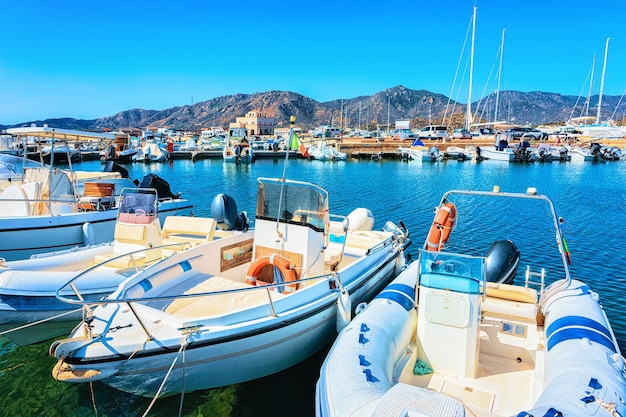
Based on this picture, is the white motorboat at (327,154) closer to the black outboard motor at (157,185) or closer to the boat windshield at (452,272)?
the black outboard motor at (157,185)

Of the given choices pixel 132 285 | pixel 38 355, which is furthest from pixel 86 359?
pixel 38 355

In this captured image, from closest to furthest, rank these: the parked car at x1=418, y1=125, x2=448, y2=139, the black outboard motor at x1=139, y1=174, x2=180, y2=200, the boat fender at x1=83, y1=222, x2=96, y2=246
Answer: the boat fender at x1=83, y1=222, x2=96, y2=246, the black outboard motor at x1=139, y1=174, x2=180, y2=200, the parked car at x1=418, y1=125, x2=448, y2=139

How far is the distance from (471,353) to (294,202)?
12.6ft

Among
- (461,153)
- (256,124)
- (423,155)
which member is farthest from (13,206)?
(256,124)

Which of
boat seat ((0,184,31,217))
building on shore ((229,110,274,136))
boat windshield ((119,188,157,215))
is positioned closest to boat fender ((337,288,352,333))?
boat windshield ((119,188,157,215))

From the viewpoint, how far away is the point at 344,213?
21969 millimetres

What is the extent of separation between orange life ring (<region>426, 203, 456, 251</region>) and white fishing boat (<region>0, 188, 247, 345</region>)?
17.7 ft

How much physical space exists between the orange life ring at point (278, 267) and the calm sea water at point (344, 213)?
138 centimetres

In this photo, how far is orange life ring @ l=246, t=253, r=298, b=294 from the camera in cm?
720

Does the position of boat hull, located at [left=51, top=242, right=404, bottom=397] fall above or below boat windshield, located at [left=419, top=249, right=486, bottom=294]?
below

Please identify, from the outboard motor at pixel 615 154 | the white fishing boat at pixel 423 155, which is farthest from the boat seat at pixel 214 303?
the outboard motor at pixel 615 154

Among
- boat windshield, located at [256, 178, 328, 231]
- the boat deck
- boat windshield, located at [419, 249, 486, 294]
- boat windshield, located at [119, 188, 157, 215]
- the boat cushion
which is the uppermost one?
boat windshield, located at [256, 178, 328, 231]

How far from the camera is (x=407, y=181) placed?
35906mm

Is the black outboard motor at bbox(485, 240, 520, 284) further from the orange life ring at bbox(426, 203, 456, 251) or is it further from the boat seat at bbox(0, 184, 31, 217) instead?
the boat seat at bbox(0, 184, 31, 217)
